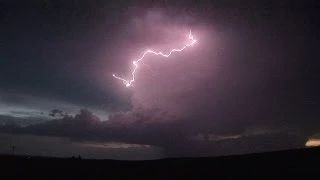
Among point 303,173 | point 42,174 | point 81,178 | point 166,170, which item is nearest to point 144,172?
point 166,170

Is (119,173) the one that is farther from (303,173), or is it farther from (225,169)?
(303,173)

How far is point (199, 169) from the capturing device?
48.0 meters

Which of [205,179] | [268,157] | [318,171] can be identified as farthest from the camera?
[268,157]

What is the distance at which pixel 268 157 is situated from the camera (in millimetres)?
49531

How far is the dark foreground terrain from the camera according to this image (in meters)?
41.8

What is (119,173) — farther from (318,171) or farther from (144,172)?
(318,171)

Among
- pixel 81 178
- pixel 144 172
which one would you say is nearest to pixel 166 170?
pixel 144 172

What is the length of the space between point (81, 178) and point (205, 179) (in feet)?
43.5

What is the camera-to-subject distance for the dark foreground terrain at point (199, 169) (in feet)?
137

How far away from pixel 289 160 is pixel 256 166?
3586 mm

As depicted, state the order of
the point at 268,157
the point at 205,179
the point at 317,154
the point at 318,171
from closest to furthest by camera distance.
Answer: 1. the point at 318,171
2. the point at 205,179
3. the point at 317,154
4. the point at 268,157

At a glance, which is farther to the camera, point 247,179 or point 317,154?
point 317,154

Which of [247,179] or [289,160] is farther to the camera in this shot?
[289,160]

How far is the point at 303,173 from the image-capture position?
1551 inches
